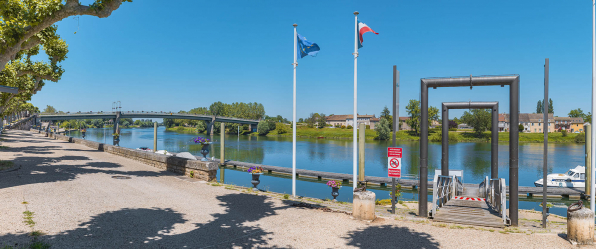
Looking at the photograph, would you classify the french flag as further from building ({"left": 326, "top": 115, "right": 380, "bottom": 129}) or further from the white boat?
building ({"left": 326, "top": 115, "right": 380, "bottom": 129})

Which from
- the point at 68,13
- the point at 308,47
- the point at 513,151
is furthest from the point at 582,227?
the point at 68,13

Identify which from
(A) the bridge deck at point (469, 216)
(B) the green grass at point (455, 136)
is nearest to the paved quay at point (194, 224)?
(A) the bridge deck at point (469, 216)

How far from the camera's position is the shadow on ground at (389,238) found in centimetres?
627

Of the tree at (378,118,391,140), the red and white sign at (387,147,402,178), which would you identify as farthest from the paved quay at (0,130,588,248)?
the tree at (378,118,391,140)

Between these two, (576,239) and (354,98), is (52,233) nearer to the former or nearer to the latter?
(354,98)

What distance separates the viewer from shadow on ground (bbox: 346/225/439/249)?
6.27m

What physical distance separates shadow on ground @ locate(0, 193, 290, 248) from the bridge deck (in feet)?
16.7

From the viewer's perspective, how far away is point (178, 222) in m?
7.18

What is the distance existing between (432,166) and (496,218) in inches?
1054

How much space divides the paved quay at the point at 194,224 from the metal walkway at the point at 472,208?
0.81 m

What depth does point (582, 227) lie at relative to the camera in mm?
6559

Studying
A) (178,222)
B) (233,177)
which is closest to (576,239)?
(178,222)

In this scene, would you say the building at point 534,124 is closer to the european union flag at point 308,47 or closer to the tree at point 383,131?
the tree at point 383,131

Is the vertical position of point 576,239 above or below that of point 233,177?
above
